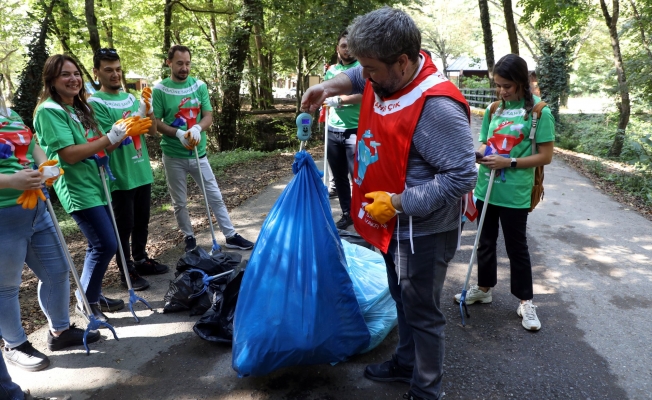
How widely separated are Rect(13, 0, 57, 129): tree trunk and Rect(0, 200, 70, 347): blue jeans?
24.9ft

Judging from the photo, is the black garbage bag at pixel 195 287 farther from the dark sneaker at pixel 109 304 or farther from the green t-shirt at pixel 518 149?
the green t-shirt at pixel 518 149

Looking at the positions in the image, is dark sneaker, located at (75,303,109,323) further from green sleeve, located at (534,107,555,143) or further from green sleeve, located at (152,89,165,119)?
green sleeve, located at (534,107,555,143)

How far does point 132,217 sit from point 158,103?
1.07m

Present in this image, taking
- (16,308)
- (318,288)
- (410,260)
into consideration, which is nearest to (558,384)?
(410,260)

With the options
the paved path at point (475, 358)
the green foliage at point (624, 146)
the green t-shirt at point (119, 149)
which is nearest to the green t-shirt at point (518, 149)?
the paved path at point (475, 358)

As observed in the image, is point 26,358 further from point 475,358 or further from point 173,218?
point 173,218

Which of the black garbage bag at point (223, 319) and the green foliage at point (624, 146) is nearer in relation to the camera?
the black garbage bag at point (223, 319)

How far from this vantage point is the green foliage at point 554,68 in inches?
583

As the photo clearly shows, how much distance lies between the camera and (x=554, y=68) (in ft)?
49.0

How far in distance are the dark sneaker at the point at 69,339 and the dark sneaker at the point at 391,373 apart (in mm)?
1772

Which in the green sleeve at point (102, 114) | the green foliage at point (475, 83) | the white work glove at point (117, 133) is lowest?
the white work glove at point (117, 133)

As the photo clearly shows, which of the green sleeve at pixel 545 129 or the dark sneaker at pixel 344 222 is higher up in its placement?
the green sleeve at pixel 545 129

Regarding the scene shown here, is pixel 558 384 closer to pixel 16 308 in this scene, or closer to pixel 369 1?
pixel 16 308

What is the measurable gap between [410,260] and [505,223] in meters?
1.30
